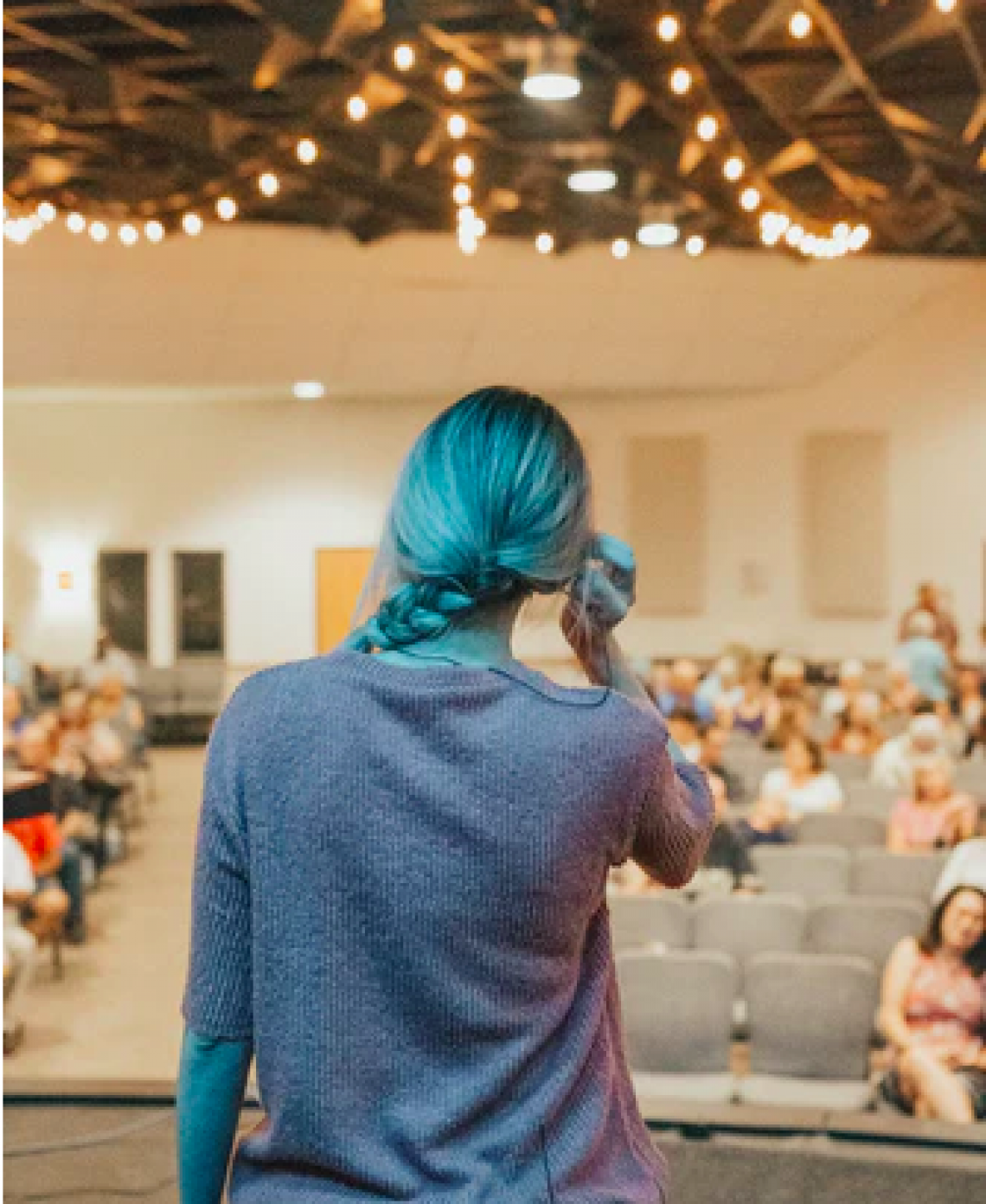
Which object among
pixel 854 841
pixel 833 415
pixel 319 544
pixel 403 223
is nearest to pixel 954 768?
pixel 854 841

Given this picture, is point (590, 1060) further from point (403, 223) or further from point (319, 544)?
point (319, 544)

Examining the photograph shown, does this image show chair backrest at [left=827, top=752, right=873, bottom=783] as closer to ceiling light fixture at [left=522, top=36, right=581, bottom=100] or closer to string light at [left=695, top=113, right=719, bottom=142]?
string light at [left=695, top=113, right=719, bottom=142]

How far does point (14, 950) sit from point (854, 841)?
13.4 ft

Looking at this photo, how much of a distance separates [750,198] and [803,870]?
6548mm

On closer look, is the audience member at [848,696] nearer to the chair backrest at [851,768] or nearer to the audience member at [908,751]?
the chair backrest at [851,768]

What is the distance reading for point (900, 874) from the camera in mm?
7297

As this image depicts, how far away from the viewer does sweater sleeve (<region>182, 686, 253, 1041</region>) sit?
1.30 metres

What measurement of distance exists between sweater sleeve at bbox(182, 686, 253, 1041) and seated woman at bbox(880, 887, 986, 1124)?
4591 mm

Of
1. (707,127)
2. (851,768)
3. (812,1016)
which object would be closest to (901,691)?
(851,768)

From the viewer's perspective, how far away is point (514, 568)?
1.31 metres

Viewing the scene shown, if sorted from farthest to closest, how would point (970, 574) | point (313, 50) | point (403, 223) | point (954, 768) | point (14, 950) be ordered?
1. point (970, 574)
2. point (403, 223)
3. point (954, 768)
4. point (313, 50)
5. point (14, 950)

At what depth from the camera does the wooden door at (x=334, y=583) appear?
19.8 m

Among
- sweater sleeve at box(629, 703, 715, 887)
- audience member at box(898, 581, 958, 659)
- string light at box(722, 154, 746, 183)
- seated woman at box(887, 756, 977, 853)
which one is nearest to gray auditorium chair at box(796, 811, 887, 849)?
seated woman at box(887, 756, 977, 853)

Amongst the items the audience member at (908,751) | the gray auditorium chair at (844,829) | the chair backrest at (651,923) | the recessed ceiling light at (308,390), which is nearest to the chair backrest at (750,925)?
the chair backrest at (651,923)
